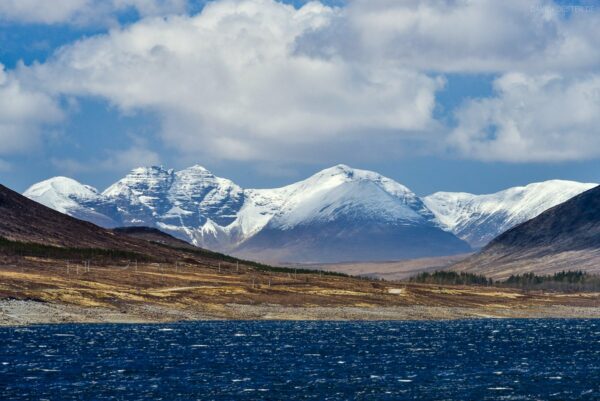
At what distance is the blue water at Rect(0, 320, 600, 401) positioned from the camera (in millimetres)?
87688

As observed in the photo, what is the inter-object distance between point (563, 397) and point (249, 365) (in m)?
34.3

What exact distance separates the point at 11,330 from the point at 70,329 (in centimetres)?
964

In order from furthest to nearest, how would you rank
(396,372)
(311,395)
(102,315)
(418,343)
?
1. (102,315)
2. (418,343)
3. (396,372)
4. (311,395)

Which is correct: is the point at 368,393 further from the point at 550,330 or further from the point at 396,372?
the point at 550,330

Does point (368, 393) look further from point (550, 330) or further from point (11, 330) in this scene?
point (550, 330)

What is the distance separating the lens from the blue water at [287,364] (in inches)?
3452

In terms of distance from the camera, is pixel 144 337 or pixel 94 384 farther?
pixel 144 337

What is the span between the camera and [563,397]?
283ft

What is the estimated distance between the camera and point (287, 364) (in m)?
109

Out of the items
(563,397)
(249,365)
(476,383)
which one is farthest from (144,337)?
(563,397)

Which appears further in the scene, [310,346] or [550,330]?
[550,330]

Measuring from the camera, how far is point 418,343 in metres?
142

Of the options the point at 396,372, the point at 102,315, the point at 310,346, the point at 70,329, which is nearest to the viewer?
the point at 396,372

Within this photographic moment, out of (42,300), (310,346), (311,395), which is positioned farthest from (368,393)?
(42,300)
